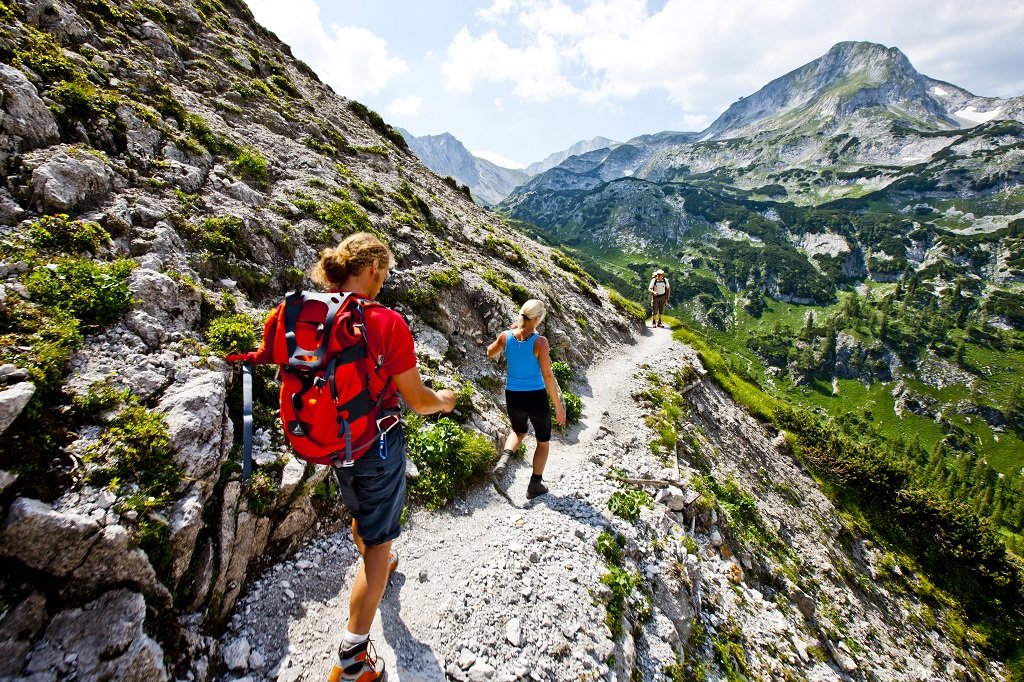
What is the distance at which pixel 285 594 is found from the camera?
21.5 feet

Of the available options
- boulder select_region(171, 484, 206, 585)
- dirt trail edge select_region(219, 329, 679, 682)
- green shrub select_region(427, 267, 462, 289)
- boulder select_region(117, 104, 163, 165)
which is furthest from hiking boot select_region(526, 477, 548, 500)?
boulder select_region(117, 104, 163, 165)

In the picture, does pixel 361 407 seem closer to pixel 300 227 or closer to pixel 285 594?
pixel 285 594

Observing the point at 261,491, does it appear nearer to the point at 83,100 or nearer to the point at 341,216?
the point at 83,100

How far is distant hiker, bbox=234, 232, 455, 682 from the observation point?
447cm

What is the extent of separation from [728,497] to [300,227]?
19.3 m

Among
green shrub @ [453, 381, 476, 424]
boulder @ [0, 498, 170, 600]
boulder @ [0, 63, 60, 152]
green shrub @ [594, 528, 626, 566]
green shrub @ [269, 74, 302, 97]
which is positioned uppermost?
green shrub @ [269, 74, 302, 97]

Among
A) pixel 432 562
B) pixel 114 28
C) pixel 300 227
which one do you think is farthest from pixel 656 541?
pixel 114 28

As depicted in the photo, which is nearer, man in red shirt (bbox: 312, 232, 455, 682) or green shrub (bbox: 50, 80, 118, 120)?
man in red shirt (bbox: 312, 232, 455, 682)

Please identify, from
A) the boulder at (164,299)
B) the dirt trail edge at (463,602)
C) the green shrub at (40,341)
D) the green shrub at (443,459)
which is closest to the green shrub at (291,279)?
the boulder at (164,299)

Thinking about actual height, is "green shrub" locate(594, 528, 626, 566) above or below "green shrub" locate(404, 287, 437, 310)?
below

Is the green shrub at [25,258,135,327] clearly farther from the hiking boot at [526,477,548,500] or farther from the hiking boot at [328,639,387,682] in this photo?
the hiking boot at [526,477,548,500]

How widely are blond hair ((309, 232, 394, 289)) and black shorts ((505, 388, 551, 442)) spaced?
17.3 ft

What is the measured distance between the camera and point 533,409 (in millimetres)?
9727

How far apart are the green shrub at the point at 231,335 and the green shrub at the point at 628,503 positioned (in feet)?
29.8
